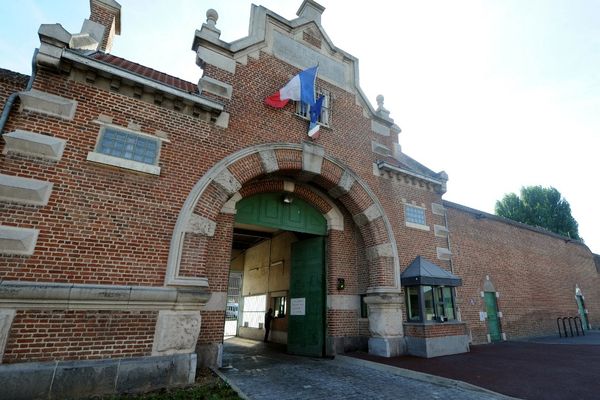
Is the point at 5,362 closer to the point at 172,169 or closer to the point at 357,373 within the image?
the point at 172,169

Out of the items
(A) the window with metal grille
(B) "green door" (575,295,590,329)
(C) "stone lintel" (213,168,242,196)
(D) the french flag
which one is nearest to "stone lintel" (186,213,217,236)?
(C) "stone lintel" (213,168,242,196)

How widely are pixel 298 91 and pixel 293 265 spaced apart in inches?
249

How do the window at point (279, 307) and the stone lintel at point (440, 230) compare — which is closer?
the stone lintel at point (440, 230)

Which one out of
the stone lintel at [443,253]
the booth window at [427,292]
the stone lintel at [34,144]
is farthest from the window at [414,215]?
the stone lintel at [34,144]

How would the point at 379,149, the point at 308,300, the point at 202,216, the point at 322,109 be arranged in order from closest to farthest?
1. the point at 202,216
2. the point at 308,300
3. the point at 322,109
4. the point at 379,149

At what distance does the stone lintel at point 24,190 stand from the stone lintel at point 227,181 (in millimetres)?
3439

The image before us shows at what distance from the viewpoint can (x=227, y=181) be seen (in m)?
8.41

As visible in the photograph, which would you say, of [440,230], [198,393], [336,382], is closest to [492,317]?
[440,230]

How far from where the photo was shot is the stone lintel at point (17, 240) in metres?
5.79

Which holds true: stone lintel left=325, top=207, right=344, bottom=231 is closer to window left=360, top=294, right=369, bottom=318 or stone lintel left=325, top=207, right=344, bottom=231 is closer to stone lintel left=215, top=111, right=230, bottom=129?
window left=360, top=294, right=369, bottom=318

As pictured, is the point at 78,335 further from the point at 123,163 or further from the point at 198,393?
the point at 123,163

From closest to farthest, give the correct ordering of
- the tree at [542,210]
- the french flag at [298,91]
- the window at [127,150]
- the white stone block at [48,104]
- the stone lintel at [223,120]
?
the white stone block at [48,104], the window at [127,150], the stone lintel at [223,120], the french flag at [298,91], the tree at [542,210]

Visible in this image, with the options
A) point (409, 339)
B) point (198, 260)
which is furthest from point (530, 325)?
point (198, 260)

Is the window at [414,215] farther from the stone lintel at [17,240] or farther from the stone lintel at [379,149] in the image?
the stone lintel at [17,240]
